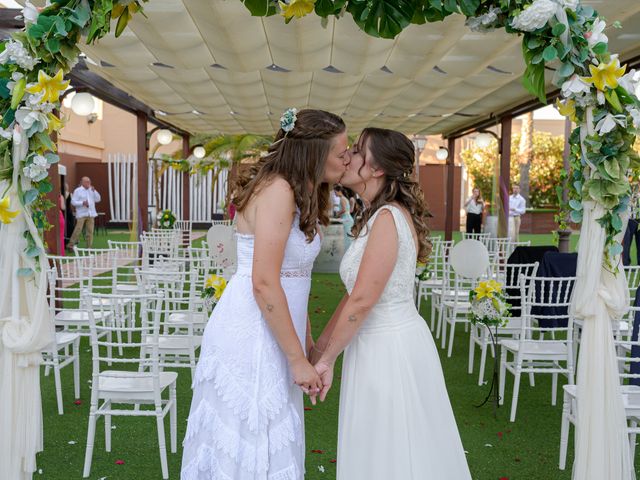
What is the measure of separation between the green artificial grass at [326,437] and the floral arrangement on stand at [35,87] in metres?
1.60

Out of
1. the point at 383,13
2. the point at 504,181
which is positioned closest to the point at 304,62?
the point at 383,13

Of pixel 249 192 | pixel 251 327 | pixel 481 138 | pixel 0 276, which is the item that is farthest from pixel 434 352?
pixel 481 138

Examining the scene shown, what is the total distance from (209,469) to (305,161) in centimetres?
122

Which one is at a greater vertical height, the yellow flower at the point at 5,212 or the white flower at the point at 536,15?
the white flower at the point at 536,15

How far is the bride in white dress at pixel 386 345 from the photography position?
2.36 meters

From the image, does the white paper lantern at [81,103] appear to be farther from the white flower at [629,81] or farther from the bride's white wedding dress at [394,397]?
the white flower at [629,81]

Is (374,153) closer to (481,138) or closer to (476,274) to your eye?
(476,274)

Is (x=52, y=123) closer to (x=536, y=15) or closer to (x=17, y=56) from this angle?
(x=17, y=56)

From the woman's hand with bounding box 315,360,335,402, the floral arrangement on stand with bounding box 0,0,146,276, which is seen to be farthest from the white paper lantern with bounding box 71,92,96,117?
the woman's hand with bounding box 315,360,335,402

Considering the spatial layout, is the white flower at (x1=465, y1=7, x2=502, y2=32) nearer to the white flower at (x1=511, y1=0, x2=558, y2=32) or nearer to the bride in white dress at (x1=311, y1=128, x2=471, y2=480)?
the white flower at (x1=511, y1=0, x2=558, y2=32)

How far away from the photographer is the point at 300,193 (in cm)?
228

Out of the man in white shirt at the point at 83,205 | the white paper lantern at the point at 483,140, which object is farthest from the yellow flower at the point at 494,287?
the man in white shirt at the point at 83,205

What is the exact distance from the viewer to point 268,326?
2.35 meters

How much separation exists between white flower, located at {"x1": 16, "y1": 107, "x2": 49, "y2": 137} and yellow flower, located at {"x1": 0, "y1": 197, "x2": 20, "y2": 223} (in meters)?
0.27
